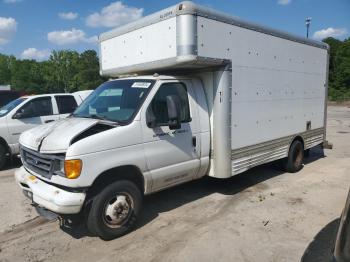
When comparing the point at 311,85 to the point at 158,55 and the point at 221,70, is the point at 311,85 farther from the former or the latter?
the point at 158,55

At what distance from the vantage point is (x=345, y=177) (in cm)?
752

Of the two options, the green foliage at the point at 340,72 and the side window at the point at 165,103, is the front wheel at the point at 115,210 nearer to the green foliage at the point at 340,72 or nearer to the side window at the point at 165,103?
the side window at the point at 165,103

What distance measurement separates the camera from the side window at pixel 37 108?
909cm

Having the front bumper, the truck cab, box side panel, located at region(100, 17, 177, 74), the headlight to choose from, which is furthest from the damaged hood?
box side panel, located at region(100, 17, 177, 74)

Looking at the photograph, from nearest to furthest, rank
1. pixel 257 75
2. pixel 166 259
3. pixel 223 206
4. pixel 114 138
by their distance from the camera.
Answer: pixel 166 259
pixel 114 138
pixel 223 206
pixel 257 75

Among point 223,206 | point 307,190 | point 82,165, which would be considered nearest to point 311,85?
point 307,190

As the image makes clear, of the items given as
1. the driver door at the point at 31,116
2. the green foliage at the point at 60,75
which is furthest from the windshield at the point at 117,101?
the green foliage at the point at 60,75

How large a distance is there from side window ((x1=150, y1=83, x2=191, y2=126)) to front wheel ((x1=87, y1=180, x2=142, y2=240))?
107cm

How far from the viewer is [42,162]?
449cm

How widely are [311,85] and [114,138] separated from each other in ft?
19.1

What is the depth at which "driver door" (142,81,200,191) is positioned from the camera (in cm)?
491

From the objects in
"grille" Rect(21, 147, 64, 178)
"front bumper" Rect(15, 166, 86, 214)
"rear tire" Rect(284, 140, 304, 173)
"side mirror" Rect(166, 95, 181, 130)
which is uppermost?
"side mirror" Rect(166, 95, 181, 130)

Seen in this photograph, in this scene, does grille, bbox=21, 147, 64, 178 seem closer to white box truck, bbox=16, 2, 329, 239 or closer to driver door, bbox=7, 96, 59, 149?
white box truck, bbox=16, 2, 329, 239

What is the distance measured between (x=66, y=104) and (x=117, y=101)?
522cm
